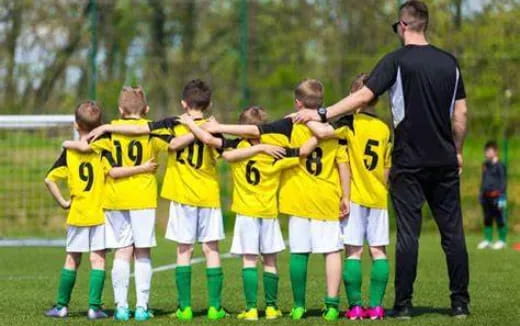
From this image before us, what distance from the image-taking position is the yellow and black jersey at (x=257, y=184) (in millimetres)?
9219

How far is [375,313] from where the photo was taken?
9.02 meters

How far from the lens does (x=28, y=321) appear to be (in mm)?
9039

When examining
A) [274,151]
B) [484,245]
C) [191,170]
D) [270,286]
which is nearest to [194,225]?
[191,170]

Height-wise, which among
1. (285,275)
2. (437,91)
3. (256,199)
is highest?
(437,91)

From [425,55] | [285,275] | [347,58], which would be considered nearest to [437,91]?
[425,55]

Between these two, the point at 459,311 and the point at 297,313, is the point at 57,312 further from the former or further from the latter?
the point at 459,311

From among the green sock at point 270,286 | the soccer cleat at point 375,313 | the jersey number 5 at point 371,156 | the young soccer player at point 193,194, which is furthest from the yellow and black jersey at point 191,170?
the soccer cleat at point 375,313

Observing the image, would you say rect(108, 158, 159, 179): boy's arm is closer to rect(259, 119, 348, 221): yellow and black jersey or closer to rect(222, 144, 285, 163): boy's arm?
rect(222, 144, 285, 163): boy's arm

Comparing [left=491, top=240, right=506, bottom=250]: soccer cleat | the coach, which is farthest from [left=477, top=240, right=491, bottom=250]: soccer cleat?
the coach

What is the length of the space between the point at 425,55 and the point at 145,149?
2.18 metres

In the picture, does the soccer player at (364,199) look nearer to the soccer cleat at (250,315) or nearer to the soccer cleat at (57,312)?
the soccer cleat at (250,315)

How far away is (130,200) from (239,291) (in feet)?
7.82

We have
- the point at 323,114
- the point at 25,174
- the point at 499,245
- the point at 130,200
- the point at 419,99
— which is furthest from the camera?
the point at 499,245

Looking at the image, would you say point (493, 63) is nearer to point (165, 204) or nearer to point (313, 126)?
point (165, 204)
